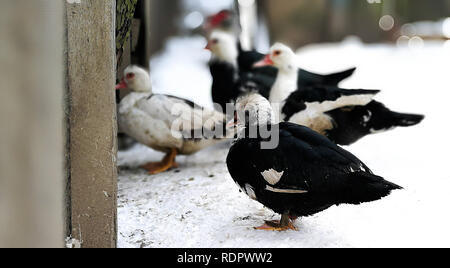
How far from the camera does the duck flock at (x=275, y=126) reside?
2.35m

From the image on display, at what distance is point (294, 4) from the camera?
8438 mm

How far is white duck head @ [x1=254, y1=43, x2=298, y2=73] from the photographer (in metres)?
4.20

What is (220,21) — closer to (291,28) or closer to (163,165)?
(291,28)

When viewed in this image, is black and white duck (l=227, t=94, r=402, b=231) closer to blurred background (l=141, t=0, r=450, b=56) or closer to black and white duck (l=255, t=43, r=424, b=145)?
black and white duck (l=255, t=43, r=424, b=145)

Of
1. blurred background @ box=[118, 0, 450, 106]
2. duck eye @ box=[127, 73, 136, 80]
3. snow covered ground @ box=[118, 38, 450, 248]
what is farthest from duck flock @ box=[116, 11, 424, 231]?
blurred background @ box=[118, 0, 450, 106]

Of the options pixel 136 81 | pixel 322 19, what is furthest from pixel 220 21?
pixel 322 19

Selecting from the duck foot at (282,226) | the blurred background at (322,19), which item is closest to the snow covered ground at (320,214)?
the duck foot at (282,226)

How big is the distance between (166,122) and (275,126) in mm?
1248

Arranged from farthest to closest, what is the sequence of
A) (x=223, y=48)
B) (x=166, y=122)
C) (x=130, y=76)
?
(x=223, y=48) < (x=130, y=76) < (x=166, y=122)

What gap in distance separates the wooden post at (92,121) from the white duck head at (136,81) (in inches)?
68.4

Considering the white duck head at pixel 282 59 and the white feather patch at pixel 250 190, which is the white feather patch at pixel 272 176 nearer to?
the white feather patch at pixel 250 190

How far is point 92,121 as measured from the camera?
6.93 ft

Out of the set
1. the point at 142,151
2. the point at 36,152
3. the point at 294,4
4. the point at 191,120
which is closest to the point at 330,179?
the point at 36,152

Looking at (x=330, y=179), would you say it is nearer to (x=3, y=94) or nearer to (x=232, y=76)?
(x=3, y=94)
